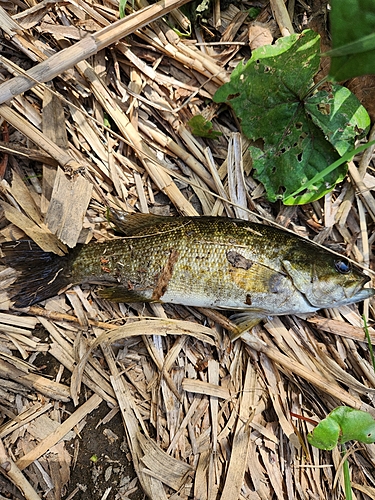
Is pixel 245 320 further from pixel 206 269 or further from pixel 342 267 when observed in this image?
pixel 342 267

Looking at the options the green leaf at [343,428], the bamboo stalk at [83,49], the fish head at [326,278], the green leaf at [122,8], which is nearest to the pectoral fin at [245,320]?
the fish head at [326,278]

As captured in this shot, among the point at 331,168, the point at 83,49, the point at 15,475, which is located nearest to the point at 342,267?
the point at 331,168

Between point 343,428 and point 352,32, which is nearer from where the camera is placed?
point 352,32

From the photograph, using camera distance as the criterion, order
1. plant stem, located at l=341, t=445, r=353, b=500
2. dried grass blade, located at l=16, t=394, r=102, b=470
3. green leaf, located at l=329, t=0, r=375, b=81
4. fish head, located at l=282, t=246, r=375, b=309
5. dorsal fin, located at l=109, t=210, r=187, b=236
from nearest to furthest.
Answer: green leaf, located at l=329, t=0, r=375, b=81
plant stem, located at l=341, t=445, r=353, b=500
dried grass blade, located at l=16, t=394, r=102, b=470
fish head, located at l=282, t=246, r=375, b=309
dorsal fin, located at l=109, t=210, r=187, b=236

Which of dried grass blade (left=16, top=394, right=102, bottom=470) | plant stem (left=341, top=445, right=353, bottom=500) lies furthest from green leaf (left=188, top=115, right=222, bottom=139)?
plant stem (left=341, top=445, right=353, bottom=500)

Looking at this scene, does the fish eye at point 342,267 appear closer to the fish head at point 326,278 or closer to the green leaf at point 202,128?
the fish head at point 326,278

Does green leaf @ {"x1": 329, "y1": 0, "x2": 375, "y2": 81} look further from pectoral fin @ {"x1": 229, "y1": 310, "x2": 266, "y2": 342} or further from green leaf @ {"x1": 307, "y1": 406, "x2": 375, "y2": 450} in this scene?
green leaf @ {"x1": 307, "y1": 406, "x2": 375, "y2": 450}

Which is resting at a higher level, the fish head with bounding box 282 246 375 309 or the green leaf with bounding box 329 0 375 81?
the green leaf with bounding box 329 0 375 81
